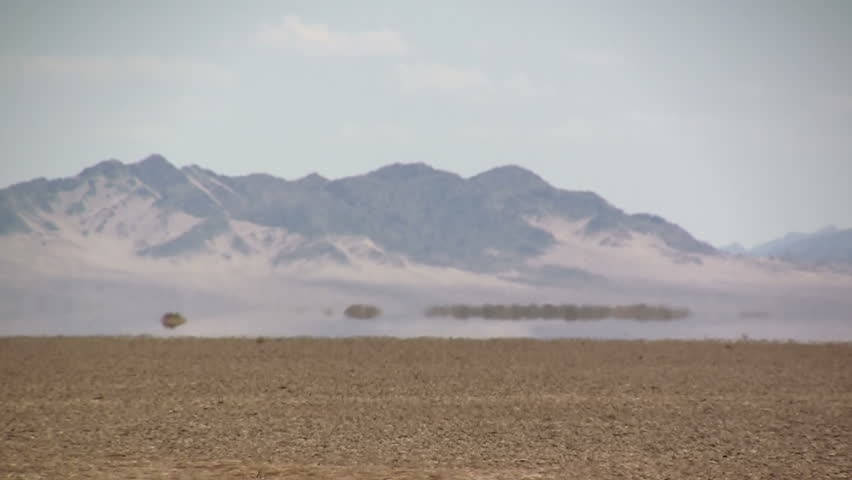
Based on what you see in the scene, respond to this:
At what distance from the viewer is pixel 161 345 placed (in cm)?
3119

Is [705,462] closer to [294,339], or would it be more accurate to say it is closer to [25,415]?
[25,415]

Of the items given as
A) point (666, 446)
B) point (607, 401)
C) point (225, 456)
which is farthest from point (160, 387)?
point (666, 446)

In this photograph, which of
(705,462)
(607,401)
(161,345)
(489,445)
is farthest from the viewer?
(161,345)

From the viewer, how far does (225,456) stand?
14977mm

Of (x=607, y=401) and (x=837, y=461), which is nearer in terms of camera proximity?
(x=837, y=461)

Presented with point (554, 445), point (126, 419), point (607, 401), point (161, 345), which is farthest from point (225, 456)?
point (161, 345)

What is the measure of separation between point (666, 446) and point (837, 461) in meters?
3.13

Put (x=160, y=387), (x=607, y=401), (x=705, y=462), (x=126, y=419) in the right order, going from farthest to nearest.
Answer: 1. (x=160, y=387)
2. (x=607, y=401)
3. (x=126, y=419)
4. (x=705, y=462)

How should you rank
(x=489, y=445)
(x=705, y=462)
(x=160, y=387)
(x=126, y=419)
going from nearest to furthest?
(x=705, y=462)
(x=489, y=445)
(x=126, y=419)
(x=160, y=387)

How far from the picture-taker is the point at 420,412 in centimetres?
1905

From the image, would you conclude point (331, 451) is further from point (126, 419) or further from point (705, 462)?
point (705, 462)

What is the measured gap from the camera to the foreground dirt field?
1441 centimetres

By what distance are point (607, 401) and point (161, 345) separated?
18.6m

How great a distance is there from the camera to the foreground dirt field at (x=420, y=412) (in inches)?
567
